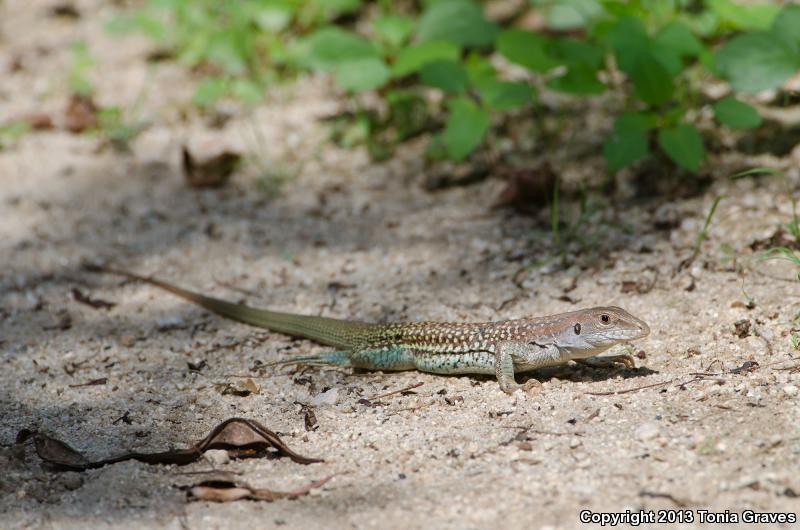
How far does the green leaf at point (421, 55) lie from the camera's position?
5918 millimetres

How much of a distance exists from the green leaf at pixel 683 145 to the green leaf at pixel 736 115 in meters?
0.19

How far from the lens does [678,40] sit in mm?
5090

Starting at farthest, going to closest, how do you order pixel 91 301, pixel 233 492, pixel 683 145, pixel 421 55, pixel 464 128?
1. pixel 421 55
2. pixel 464 128
3. pixel 91 301
4. pixel 683 145
5. pixel 233 492

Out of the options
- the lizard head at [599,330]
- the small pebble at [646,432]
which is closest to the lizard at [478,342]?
the lizard head at [599,330]

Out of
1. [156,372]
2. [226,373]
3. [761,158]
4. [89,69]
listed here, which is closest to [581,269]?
[761,158]

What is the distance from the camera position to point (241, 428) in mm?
3457

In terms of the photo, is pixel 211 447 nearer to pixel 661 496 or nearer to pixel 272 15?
pixel 661 496

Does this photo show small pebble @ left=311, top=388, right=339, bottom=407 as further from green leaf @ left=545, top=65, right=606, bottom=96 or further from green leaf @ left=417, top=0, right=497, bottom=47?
green leaf @ left=417, top=0, right=497, bottom=47

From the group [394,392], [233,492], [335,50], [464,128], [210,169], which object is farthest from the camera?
[210,169]

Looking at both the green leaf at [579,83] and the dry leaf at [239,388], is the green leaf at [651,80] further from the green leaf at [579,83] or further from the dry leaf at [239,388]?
the dry leaf at [239,388]

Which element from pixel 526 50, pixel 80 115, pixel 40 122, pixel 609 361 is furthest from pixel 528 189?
pixel 40 122

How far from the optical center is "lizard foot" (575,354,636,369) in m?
3.88

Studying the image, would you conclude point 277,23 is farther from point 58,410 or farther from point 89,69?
point 58,410

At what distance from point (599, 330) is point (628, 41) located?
2085 mm
